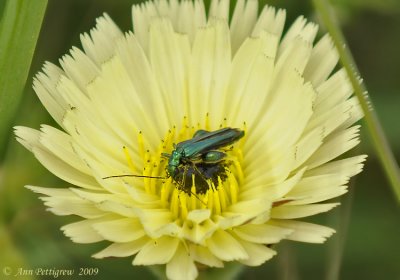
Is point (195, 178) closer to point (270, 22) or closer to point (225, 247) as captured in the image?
point (225, 247)

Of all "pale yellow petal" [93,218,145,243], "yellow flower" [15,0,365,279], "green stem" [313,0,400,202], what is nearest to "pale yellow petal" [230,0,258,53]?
"yellow flower" [15,0,365,279]

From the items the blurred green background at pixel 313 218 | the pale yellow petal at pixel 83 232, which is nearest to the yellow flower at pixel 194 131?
the pale yellow petal at pixel 83 232

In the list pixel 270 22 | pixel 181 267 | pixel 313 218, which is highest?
pixel 270 22

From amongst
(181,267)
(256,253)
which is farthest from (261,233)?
(181,267)

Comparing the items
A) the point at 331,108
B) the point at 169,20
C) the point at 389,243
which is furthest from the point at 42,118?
the point at 389,243

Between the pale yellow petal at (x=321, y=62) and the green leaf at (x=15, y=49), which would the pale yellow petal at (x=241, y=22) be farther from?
the green leaf at (x=15, y=49)

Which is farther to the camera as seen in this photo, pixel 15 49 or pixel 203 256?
pixel 15 49

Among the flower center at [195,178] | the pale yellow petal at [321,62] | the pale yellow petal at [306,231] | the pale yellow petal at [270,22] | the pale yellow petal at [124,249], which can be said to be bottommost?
the pale yellow petal at [306,231]
